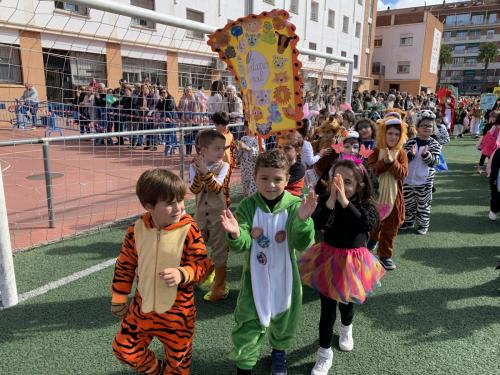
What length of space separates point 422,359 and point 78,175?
279 inches

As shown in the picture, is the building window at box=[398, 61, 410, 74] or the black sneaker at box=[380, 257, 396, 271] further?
the building window at box=[398, 61, 410, 74]

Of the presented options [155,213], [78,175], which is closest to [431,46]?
[78,175]

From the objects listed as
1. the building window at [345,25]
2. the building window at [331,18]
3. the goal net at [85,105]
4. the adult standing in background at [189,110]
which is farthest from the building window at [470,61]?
the adult standing in background at [189,110]

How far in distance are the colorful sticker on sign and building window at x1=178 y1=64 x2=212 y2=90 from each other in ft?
8.41

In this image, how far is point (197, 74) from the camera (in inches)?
226

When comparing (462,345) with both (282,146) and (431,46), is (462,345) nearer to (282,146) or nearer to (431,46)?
(282,146)

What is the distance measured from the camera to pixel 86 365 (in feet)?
8.25

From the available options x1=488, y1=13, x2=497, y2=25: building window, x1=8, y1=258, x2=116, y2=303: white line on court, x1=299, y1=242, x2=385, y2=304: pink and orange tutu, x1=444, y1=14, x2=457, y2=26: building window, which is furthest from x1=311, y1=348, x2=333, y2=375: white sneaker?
x1=444, y1=14, x2=457, y2=26: building window

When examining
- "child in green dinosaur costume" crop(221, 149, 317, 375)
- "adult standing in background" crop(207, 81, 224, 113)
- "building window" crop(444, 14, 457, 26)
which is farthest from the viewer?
"building window" crop(444, 14, 457, 26)

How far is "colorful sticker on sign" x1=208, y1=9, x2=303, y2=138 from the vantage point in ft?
9.69

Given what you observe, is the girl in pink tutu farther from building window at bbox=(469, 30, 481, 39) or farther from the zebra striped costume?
building window at bbox=(469, 30, 481, 39)

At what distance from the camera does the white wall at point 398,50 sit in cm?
4756

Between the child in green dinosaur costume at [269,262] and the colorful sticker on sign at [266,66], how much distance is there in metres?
0.86

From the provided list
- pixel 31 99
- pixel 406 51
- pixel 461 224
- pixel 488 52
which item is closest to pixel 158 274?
pixel 461 224
